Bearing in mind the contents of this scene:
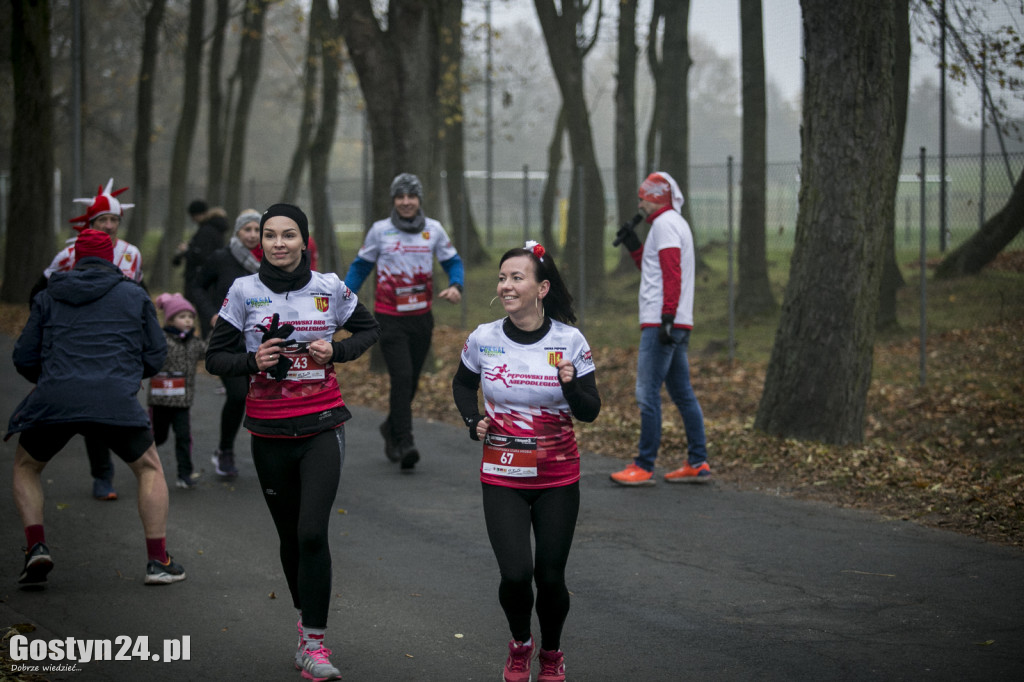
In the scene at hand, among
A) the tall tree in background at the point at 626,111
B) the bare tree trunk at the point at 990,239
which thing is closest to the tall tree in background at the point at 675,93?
the tall tree in background at the point at 626,111

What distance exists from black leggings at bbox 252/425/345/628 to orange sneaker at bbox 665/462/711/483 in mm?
4228

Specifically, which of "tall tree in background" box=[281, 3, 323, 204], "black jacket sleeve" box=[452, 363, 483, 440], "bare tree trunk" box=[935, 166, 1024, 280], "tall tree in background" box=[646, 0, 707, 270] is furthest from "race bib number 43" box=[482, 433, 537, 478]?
"tall tree in background" box=[281, 3, 323, 204]

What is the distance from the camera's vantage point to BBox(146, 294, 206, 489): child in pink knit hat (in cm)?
822

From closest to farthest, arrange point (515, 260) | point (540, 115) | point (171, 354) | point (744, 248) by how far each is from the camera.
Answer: point (515, 260)
point (171, 354)
point (744, 248)
point (540, 115)

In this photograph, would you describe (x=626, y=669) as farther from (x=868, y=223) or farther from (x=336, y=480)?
(x=868, y=223)

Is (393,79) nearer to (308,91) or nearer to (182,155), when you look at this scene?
(182,155)

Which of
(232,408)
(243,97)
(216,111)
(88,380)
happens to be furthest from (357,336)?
(243,97)

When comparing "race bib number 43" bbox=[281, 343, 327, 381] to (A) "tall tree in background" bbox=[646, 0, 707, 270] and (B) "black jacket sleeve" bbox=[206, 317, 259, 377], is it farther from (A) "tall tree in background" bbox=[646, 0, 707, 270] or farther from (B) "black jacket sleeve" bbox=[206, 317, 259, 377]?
(A) "tall tree in background" bbox=[646, 0, 707, 270]

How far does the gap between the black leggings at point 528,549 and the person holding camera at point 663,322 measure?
146 inches

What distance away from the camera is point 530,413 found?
4.63 metres

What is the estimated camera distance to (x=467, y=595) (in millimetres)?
5969

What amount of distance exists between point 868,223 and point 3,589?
7.14m

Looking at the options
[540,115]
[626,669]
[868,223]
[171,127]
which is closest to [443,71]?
[868,223]

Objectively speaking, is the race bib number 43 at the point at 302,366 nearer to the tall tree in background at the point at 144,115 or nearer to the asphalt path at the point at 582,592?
the asphalt path at the point at 582,592
